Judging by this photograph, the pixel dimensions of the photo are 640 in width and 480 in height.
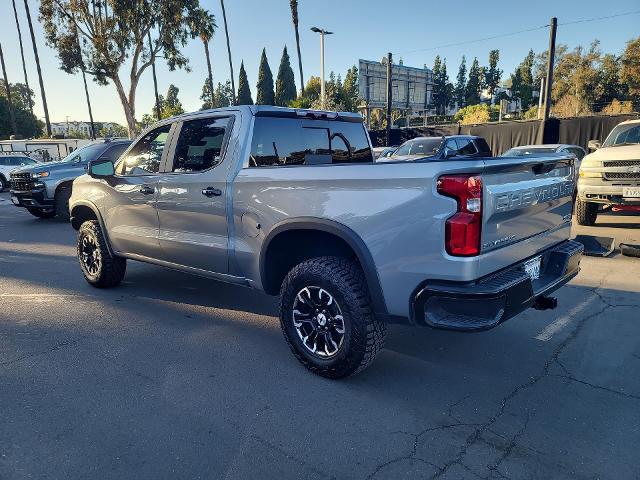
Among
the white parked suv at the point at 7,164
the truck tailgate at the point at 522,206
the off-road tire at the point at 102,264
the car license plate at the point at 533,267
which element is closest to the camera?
the truck tailgate at the point at 522,206

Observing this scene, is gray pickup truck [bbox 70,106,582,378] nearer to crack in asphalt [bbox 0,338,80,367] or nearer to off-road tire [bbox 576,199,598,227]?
crack in asphalt [bbox 0,338,80,367]

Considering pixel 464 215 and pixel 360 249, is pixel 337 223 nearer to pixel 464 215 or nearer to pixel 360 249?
pixel 360 249

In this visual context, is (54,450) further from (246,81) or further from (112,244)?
(246,81)

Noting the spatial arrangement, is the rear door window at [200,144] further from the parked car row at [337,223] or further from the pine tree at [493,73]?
the pine tree at [493,73]

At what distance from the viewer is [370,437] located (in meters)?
2.50

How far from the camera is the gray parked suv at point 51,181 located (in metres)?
10.3

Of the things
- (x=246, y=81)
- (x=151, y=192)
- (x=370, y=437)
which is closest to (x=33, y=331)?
(x=151, y=192)

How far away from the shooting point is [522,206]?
2771 millimetres

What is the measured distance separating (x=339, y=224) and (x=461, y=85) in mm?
107411

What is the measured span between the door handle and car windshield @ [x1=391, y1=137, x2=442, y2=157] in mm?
9905

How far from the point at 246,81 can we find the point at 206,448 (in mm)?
73930

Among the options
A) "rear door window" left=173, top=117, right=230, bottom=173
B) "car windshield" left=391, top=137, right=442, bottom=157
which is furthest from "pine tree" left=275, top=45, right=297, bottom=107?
"rear door window" left=173, top=117, right=230, bottom=173

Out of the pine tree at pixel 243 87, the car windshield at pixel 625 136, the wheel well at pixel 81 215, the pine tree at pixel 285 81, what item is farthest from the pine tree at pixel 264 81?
the wheel well at pixel 81 215

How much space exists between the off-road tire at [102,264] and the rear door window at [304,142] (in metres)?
2.38
